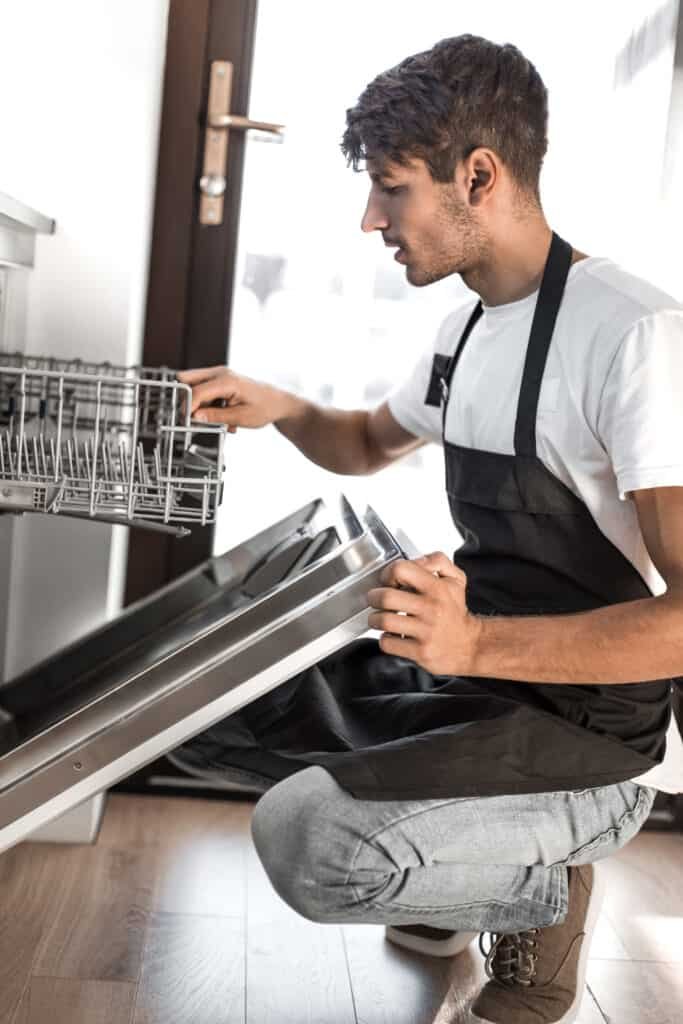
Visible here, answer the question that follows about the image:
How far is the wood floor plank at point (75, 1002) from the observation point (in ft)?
5.68

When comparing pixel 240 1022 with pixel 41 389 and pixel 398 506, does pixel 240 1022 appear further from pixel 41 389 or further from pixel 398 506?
pixel 398 506

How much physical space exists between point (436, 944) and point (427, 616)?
2.74ft

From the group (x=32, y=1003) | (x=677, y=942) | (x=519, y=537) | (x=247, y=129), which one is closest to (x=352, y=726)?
(x=519, y=537)

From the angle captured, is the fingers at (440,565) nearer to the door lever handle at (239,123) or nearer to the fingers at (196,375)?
the fingers at (196,375)

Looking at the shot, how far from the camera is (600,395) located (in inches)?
64.3

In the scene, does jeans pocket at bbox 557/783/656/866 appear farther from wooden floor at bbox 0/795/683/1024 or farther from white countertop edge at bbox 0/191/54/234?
white countertop edge at bbox 0/191/54/234

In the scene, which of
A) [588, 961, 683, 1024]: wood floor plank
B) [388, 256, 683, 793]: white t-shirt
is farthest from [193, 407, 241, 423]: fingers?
[588, 961, 683, 1024]: wood floor plank

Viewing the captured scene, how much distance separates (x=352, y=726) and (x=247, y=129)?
47.2 inches

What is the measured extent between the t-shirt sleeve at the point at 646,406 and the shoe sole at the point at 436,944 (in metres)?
0.81

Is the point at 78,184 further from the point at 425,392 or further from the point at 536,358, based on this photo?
the point at 536,358

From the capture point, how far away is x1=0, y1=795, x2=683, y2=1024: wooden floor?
5.94ft

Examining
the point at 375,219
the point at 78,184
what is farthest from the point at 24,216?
the point at 375,219

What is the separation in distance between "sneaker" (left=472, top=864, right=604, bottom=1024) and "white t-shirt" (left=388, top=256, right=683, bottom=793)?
0.21 meters

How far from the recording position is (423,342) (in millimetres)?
2545
